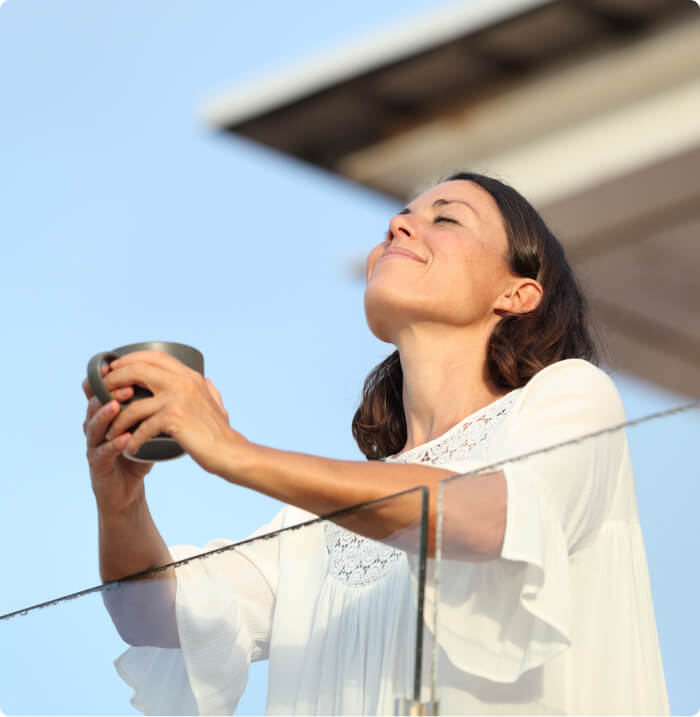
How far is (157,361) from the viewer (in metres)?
1.12

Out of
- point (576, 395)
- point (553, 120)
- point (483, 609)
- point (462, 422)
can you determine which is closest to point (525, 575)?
point (483, 609)

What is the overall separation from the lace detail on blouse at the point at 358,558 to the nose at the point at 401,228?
0.55 m

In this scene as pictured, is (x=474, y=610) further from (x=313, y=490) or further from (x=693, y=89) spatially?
(x=693, y=89)

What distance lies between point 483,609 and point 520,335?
72 cm

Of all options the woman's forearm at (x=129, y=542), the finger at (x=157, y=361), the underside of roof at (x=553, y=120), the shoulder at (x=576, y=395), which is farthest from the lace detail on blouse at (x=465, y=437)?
the underside of roof at (x=553, y=120)

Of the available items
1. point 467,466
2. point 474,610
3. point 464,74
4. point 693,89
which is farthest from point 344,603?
point 464,74

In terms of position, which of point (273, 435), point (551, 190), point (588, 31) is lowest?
point (273, 435)

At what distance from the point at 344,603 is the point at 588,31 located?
14.9 feet

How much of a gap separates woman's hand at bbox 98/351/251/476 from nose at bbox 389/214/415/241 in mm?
580

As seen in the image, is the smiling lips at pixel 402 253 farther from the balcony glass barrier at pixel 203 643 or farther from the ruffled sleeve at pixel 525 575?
the ruffled sleeve at pixel 525 575

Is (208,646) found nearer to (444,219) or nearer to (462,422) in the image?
(462,422)

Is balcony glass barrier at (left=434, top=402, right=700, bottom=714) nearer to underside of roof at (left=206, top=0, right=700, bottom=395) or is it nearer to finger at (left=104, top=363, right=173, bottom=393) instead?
finger at (left=104, top=363, right=173, bottom=393)

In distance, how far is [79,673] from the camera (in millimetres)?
1153

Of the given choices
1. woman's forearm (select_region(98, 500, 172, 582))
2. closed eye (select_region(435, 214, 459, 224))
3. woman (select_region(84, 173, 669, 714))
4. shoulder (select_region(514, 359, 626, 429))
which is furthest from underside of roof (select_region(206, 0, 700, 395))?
woman's forearm (select_region(98, 500, 172, 582))
